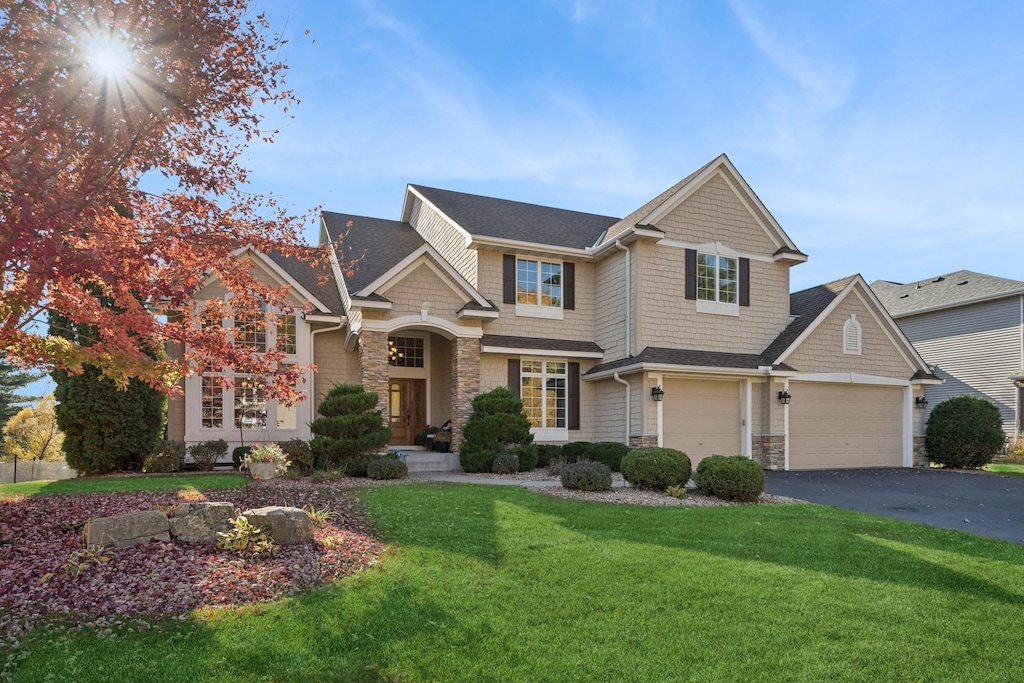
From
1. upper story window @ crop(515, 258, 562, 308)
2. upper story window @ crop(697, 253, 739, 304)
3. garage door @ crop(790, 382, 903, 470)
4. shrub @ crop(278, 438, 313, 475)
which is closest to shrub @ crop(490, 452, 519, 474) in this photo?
shrub @ crop(278, 438, 313, 475)

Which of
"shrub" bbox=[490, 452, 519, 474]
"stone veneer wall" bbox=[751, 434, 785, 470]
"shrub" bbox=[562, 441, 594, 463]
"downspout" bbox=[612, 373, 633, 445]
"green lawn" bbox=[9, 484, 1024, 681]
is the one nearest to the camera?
"green lawn" bbox=[9, 484, 1024, 681]

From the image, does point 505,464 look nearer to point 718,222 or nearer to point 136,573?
point 136,573

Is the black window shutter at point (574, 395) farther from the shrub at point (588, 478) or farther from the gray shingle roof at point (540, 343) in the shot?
Result: the shrub at point (588, 478)

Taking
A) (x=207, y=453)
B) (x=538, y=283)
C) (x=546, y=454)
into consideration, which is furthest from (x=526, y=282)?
(x=207, y=453)

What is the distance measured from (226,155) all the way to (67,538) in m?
4.63

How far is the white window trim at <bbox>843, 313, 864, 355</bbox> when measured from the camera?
719 inches

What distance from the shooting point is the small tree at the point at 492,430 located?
48.6 feet

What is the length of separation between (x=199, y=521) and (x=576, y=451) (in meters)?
10.5

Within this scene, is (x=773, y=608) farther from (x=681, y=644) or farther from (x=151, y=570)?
(x=151, y=570)

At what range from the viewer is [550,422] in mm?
17703

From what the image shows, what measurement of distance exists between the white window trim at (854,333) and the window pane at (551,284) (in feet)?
27.4

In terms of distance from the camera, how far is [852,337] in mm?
18328

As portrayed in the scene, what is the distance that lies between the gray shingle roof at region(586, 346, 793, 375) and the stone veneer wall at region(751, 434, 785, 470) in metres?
1.94

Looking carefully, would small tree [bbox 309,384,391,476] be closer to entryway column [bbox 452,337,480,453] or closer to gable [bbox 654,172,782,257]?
entryway column [bbox 452,337,480,453]
